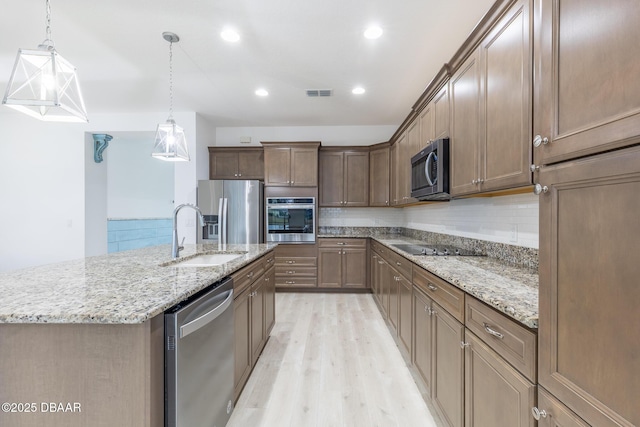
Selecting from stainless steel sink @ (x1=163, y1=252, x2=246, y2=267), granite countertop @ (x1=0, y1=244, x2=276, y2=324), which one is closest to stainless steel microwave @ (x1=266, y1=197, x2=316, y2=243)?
stainless steel sink @ (x1=163, y1=252, x2=246, y2=267)

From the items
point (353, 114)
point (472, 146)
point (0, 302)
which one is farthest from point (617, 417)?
point (353, 114)

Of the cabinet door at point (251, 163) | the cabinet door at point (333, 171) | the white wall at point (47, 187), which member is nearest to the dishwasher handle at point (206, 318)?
the white wall at point (47, 187)

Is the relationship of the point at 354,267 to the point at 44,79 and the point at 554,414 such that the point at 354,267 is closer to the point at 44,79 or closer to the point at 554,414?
the point at 554,414

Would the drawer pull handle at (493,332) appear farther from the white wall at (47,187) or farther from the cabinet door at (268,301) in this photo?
the white wall at (47,187)

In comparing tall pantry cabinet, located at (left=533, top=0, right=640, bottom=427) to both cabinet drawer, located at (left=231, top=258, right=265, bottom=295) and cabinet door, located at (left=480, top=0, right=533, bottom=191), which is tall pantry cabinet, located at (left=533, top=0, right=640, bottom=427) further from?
cabinet drawer, located at (left=231, top=258, right=265, bottom=295)

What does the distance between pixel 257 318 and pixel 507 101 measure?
2240 mm

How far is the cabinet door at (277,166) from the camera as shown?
14.7ft

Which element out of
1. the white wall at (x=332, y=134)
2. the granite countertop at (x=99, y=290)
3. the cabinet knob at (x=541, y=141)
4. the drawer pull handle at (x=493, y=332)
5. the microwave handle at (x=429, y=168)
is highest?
the white wall at (x=332, y=134)

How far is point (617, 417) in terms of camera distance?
65 centimetres

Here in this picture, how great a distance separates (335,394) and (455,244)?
5.93ft

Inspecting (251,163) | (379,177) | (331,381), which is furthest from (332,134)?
(331,381)

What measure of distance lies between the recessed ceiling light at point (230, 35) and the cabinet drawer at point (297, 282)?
3.25 m

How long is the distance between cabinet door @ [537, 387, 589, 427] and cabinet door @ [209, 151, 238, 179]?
4.59 m

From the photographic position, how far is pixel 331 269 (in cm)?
446
